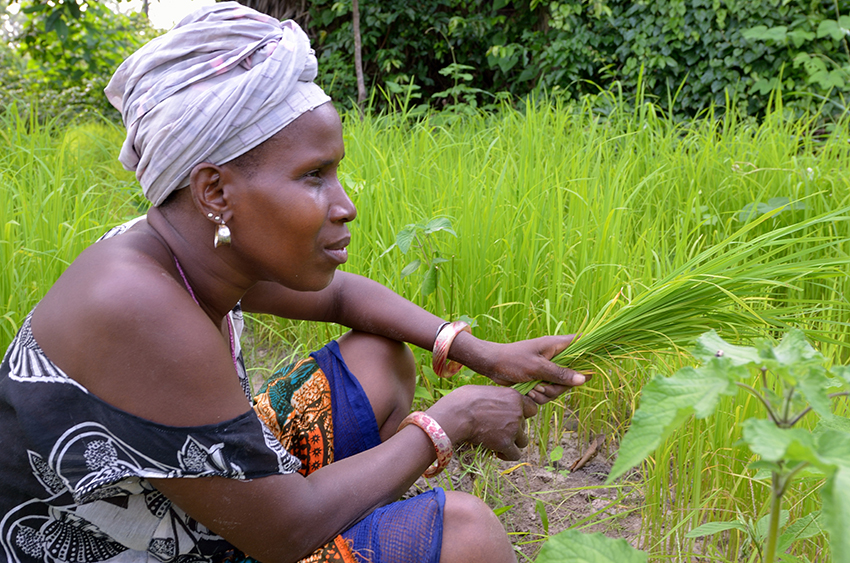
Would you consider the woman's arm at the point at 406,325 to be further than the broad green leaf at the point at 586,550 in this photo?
Yes

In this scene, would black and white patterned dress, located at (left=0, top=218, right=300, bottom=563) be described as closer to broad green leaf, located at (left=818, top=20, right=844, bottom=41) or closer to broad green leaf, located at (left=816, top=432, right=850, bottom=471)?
broad green leaf, located at (left=816, top=432, right=850, bottom=471)

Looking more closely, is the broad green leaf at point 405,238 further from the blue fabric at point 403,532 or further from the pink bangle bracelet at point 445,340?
the blue fabric at point 403,532

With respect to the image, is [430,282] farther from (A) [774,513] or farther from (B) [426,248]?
(A) [774,513]

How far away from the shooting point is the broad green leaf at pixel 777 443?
0.63 m

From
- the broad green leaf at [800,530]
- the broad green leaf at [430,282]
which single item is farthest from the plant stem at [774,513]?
the broad green leaf at [430,282]

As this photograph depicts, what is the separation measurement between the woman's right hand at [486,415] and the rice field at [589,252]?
0.37 m

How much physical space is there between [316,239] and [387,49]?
6.02 metres

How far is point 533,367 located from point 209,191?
3.04ft

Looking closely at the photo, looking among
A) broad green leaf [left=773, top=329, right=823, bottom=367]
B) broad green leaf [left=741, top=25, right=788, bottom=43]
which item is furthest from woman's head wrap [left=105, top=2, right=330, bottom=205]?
broad green leaf [left=741, top=25, right=788, bottom=43]

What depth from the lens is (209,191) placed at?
1.26 meters

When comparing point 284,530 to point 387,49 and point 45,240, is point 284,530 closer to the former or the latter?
point 45,240

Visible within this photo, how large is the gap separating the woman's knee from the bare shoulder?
0.44m

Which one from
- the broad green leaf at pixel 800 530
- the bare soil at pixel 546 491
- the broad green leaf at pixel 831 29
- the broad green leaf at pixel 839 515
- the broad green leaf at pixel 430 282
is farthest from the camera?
the broad green leaf at pixel 831 29

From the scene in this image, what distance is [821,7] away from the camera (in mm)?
5133
